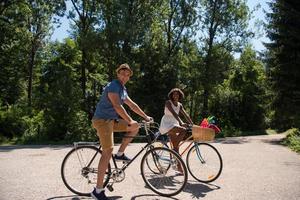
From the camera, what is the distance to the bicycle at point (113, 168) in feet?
24.0

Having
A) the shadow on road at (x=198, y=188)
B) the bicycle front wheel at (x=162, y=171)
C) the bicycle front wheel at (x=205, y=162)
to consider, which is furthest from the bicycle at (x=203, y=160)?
the bicycle front wheel at (x=162, y=171)

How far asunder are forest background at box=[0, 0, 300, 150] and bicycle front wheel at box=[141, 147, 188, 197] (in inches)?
452

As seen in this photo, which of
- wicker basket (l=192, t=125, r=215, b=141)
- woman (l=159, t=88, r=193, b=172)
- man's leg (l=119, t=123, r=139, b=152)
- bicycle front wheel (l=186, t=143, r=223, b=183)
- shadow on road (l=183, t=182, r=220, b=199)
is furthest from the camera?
woman (l=159, t=88, r=193, b=172)

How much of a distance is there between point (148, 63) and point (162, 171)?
22720 millimetres

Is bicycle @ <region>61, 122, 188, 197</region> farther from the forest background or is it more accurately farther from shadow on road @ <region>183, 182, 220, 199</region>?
the forest background

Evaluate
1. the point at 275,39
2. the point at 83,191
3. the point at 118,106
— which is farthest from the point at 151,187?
the point at 275,39

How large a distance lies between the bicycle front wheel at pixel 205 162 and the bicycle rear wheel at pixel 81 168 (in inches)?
92.3

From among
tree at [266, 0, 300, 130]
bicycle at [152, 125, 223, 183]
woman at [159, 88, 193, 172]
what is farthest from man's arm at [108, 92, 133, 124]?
tree at [266, 0, 300, 130]

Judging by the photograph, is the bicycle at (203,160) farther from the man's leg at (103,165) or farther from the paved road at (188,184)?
the man's leg at (103,165)

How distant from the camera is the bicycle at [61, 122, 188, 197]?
7301mm

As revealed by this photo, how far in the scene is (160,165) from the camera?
24.9ft

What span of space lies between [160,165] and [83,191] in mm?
1414

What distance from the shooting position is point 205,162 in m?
8.77

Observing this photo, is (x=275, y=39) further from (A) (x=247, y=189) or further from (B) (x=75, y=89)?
(A) (x=247, y=189)
